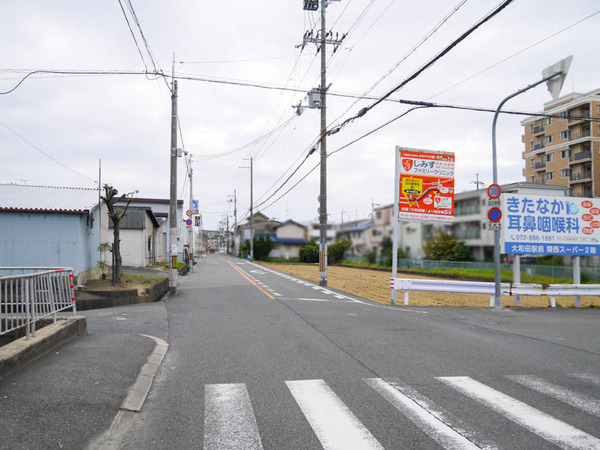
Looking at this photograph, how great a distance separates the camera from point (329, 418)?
407 centimetres

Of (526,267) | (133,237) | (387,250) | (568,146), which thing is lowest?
(526,267)

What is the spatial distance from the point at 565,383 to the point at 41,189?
18.3 m

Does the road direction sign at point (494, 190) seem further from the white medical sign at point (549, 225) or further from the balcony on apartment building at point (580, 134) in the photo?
the balcony on apartment building at point (580, 134)

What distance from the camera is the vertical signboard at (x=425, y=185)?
14195mm

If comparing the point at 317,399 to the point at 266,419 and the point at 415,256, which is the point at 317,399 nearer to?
the point at 266,419

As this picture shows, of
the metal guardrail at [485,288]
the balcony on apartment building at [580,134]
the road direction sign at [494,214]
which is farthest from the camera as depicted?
the balcony on apartment building at [580,134]

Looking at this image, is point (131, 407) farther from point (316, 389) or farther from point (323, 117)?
point (323, 117)

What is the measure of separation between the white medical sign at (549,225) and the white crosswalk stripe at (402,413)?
9.65 meters

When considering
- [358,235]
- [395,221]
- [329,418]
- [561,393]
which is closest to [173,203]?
[358,235]

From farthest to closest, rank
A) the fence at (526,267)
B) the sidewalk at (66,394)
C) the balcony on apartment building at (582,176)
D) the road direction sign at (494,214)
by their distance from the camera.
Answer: the balcony on apartment building at (582,176) → the fence at (526,267) → the road direction sign at (494,214) → the sidewalk at (66,394)

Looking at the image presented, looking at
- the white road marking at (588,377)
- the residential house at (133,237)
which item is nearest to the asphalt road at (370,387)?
the white road marking at (588,377)

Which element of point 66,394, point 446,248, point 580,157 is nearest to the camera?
point 66,394

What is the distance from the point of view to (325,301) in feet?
46.8

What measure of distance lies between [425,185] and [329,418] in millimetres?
11606
